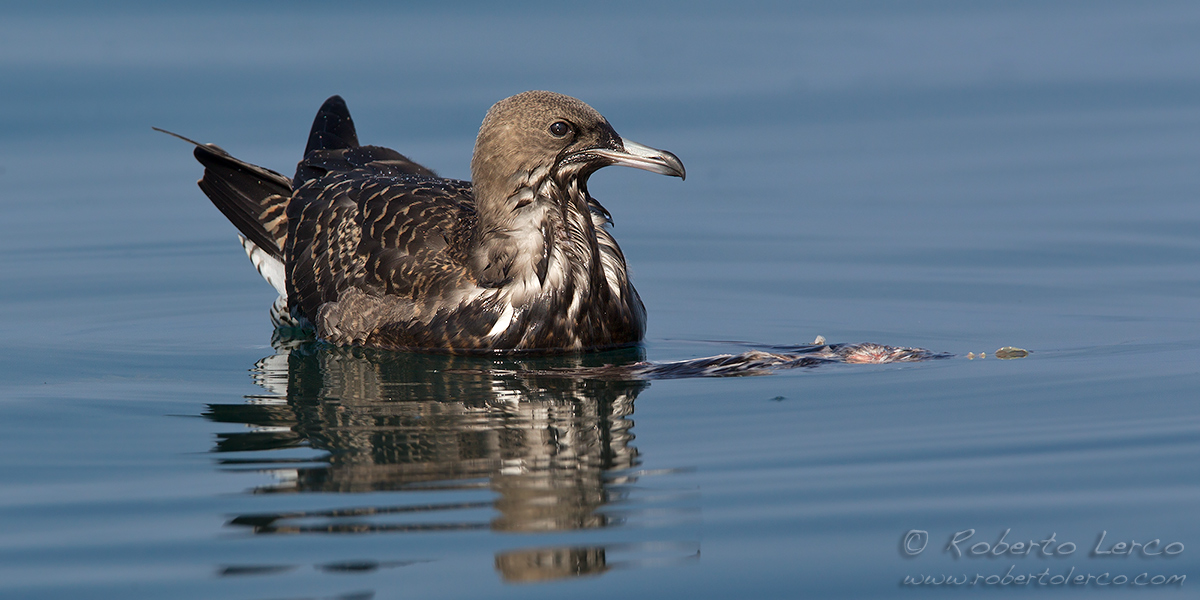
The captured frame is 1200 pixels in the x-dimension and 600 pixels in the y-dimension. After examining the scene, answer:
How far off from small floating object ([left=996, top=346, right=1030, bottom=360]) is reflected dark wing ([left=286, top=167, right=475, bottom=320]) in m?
2.66

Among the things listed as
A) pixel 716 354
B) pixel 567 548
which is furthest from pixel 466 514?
pixel 716 354

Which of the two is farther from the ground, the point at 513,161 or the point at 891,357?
the point at 513,161

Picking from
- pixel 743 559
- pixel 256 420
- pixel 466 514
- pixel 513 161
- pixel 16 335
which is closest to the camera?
pixel 743 559

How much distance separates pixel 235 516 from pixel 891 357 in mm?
3502

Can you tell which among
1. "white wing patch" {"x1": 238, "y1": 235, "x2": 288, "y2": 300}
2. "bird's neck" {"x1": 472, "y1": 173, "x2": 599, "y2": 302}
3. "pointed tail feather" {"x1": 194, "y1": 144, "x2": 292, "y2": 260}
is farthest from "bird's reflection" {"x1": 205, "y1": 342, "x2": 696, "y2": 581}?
"pointed tail feather" {"x1": 194, "y1": 144, "x2": 292, "y2": 260}

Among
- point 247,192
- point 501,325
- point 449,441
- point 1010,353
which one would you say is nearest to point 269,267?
point 247,192

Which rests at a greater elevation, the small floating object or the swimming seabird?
the swimming seabird

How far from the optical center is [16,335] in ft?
28.0

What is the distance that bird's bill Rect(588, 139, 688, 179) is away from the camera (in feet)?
25.1

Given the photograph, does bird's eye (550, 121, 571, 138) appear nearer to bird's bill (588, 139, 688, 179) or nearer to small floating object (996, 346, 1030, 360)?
bird's bill (588, 139, 688, 179)

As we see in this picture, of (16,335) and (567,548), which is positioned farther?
(16,335)

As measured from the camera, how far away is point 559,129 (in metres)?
7.80

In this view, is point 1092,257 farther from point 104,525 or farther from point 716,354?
point 104,525

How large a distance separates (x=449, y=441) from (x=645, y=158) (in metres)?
2.14
